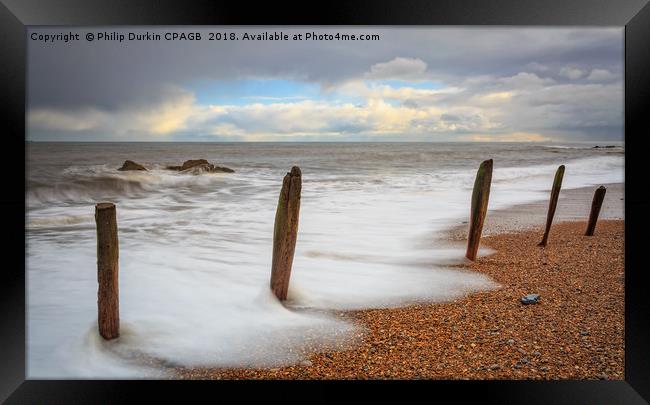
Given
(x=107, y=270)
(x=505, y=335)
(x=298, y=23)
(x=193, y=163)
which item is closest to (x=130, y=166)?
(x=193, y=163)

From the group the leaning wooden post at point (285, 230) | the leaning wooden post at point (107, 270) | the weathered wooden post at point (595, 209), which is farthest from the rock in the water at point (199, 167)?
the weathered wooden post at point (595, 209)

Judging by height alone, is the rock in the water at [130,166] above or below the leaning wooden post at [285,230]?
above

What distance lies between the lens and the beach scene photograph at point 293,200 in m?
3.58

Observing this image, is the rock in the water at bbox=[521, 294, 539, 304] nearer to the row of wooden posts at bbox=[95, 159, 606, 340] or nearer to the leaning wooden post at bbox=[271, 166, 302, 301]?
the row of wooden posts at bbox=[95, 159, 606, 340]

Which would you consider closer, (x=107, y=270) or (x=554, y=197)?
(x=107, y=270)

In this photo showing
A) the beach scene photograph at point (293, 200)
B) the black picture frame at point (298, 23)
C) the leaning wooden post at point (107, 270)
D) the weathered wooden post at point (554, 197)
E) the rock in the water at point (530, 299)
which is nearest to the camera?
the leaning wooden post at point (107, 270)

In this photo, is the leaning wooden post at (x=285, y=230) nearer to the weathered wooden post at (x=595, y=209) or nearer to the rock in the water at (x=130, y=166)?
the rock in the water at (x=130, y=166)

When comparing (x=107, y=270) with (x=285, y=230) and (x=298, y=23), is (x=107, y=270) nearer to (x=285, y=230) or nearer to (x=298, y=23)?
(x=285, y=230)

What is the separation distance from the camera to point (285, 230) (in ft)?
12.2

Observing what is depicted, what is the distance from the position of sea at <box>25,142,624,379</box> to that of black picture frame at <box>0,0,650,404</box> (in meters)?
0.13

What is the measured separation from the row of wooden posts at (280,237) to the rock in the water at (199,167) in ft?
3.38

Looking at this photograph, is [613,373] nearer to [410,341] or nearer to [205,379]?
[410,341]

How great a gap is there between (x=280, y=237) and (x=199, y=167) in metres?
1.22

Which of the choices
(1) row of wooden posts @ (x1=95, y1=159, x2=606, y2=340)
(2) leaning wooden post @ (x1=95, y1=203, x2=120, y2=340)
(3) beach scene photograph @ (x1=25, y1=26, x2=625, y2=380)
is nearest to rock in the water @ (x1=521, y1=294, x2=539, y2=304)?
(3) beach scene photograph @ (x1=25, y1=26, x2=625, y2=380)
